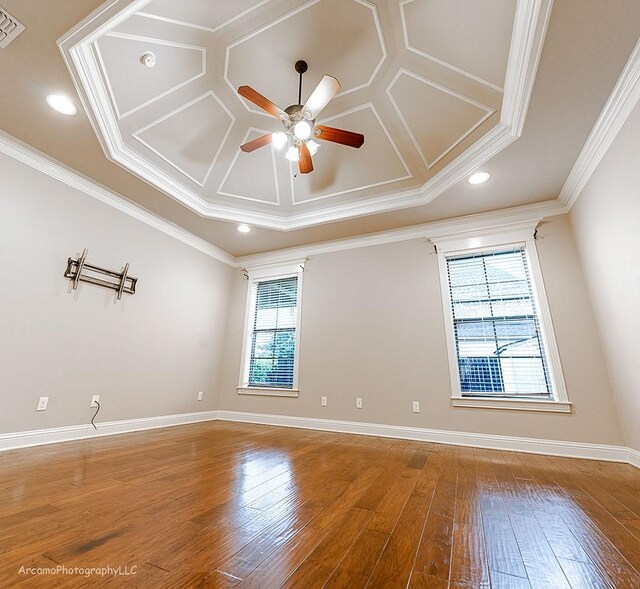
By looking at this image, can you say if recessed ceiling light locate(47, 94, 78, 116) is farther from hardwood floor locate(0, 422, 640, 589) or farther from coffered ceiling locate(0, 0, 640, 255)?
hardwood floor locate(0, 422, 640, 589)

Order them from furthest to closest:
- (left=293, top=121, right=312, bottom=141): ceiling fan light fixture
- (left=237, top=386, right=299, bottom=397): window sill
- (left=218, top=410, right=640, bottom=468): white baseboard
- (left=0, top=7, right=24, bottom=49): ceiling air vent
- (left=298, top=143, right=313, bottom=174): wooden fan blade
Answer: (left=237, top=386, right=299, bottom=397): window sill, (left=218, top=410, right=640, bottom=468): white baseboard, (left=298, top=143, right=313, bottom=174): wooden fan blade, (left=293, top=121, right=312, bottom=141): ceiling fan light fixture, (left=0, top=7, right=24, bottom=49): ceiling air vent

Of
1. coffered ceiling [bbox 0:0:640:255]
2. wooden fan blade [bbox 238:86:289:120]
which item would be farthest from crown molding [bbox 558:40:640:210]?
wooden fan blade [bbox 238:86:289:120]

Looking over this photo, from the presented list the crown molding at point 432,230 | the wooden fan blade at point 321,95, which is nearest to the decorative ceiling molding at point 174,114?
the wooden fan blade at point 321,95

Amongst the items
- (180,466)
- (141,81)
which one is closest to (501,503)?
(180,466)

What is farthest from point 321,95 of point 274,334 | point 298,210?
point 274,334

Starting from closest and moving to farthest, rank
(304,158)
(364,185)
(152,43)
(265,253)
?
1. (152,43)
2. (304,158)
3. (364,185)
4. (265,253)

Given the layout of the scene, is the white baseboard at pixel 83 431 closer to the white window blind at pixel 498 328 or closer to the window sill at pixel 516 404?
the window sill at pixel 516 404

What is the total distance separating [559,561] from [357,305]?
10.4 ft

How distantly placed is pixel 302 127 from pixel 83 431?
11.6 feet

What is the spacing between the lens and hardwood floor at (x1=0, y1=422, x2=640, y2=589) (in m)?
0.99

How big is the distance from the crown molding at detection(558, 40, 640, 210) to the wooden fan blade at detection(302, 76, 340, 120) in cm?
188

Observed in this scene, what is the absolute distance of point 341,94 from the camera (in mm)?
2664

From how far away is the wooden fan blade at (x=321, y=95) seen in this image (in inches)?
78.5

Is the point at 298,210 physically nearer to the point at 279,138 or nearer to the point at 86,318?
the point at 279,138
